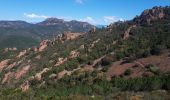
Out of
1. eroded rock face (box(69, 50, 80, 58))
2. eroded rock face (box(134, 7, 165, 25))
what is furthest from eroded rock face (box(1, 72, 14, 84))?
eroded rock face (box(134, 7, 165, 25))

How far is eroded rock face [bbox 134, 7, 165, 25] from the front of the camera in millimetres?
147550

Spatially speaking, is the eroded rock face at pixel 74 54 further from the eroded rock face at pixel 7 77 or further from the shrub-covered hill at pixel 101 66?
the eroded rock face at pixel 7 77

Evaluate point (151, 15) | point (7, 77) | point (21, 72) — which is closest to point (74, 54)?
point (21, 72)

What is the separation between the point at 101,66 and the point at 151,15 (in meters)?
56.2

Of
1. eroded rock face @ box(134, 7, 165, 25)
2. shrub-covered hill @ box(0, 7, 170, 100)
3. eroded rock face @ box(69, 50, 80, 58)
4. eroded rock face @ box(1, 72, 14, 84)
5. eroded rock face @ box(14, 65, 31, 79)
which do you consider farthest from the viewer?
eroded rock face @ box(134, 7, 165, 25)

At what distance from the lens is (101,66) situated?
347ft

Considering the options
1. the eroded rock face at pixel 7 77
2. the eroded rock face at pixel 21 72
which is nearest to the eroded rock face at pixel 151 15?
the eroded rock face at pixel 21 72

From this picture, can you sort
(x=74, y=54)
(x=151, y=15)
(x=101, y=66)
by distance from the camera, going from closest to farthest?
(x=101, y=66) → (x=74, y=54) → (x=151, y=15)

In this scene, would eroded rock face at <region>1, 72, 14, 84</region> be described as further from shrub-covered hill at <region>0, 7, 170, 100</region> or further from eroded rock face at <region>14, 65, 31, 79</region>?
eroded rock face at <region>14, 65, 31, 79</region>

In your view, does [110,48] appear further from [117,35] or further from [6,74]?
[6,74]

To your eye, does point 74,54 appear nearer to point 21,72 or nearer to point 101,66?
point 21,72

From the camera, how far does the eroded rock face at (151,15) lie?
5809 inches

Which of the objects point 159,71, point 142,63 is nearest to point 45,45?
point 142,63

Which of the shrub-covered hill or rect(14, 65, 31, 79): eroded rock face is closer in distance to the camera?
the shrub-covered hill
